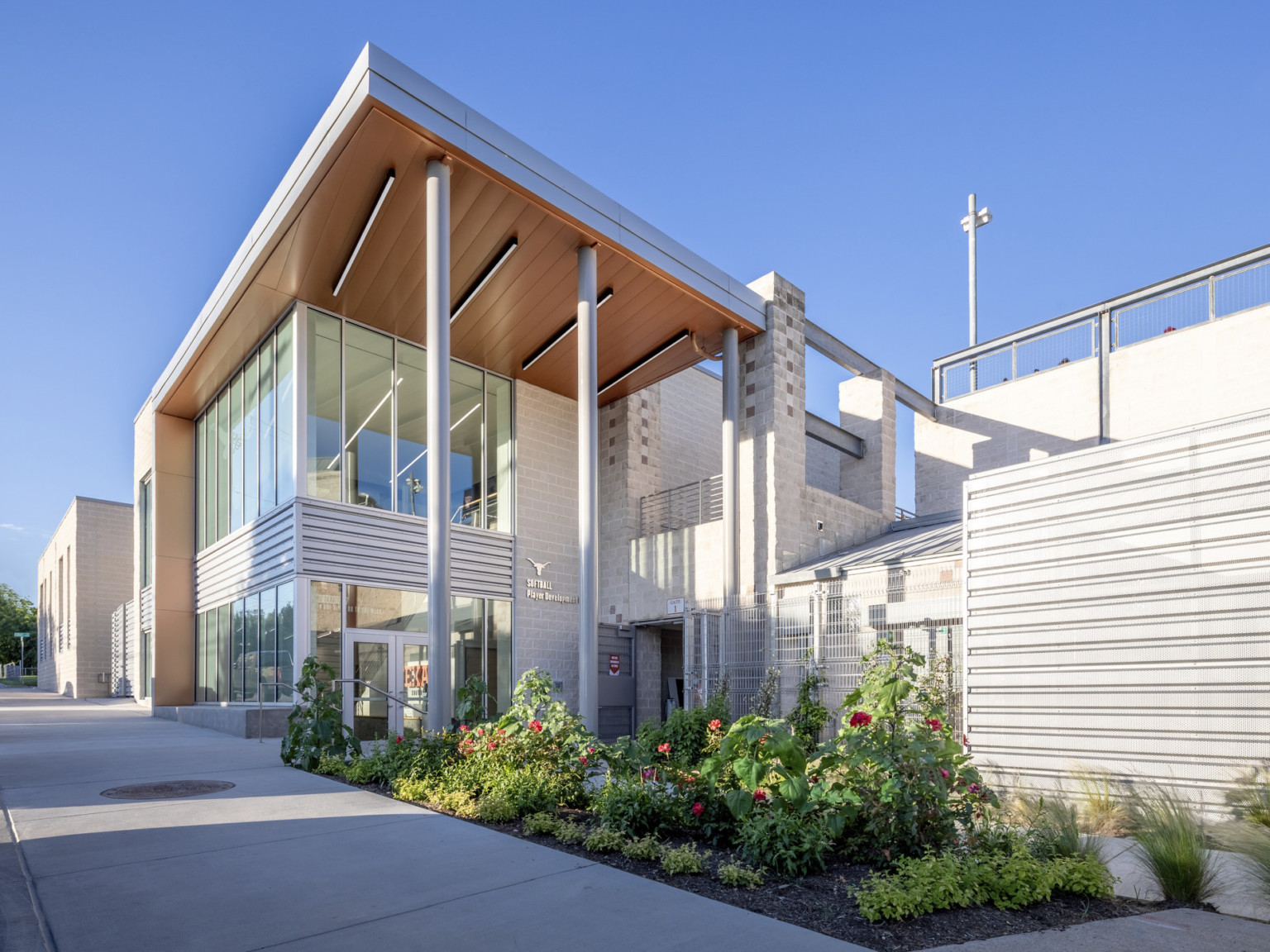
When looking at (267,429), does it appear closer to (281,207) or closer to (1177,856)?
(281,207)

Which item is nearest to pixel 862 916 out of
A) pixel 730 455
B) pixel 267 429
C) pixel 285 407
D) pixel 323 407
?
pixel 730 455

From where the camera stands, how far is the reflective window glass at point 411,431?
15719 millimetres

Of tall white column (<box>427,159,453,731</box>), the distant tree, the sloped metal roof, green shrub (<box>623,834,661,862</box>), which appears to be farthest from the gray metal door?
the distant tree

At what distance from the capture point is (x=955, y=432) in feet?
64.0

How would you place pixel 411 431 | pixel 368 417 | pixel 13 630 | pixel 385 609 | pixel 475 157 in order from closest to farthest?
pixel 475 157 < pixel 385 609 < pixel 368 417 < pixel 411 431 < pixel 13 630

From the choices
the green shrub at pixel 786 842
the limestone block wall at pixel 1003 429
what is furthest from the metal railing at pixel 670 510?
the green shrub at pixel 786 842

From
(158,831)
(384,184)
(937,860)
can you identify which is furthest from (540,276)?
(937,860)

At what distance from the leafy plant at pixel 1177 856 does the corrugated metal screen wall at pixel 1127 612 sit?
1.74 m

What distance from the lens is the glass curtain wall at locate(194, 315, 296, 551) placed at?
15078 millimetres

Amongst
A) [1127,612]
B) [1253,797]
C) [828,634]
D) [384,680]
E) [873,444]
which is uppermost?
[873,444]

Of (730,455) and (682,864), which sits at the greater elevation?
(730,455)

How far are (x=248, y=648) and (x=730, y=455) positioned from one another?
9.33 m

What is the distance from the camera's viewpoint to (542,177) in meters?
12.2

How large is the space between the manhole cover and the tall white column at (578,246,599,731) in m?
5.25
